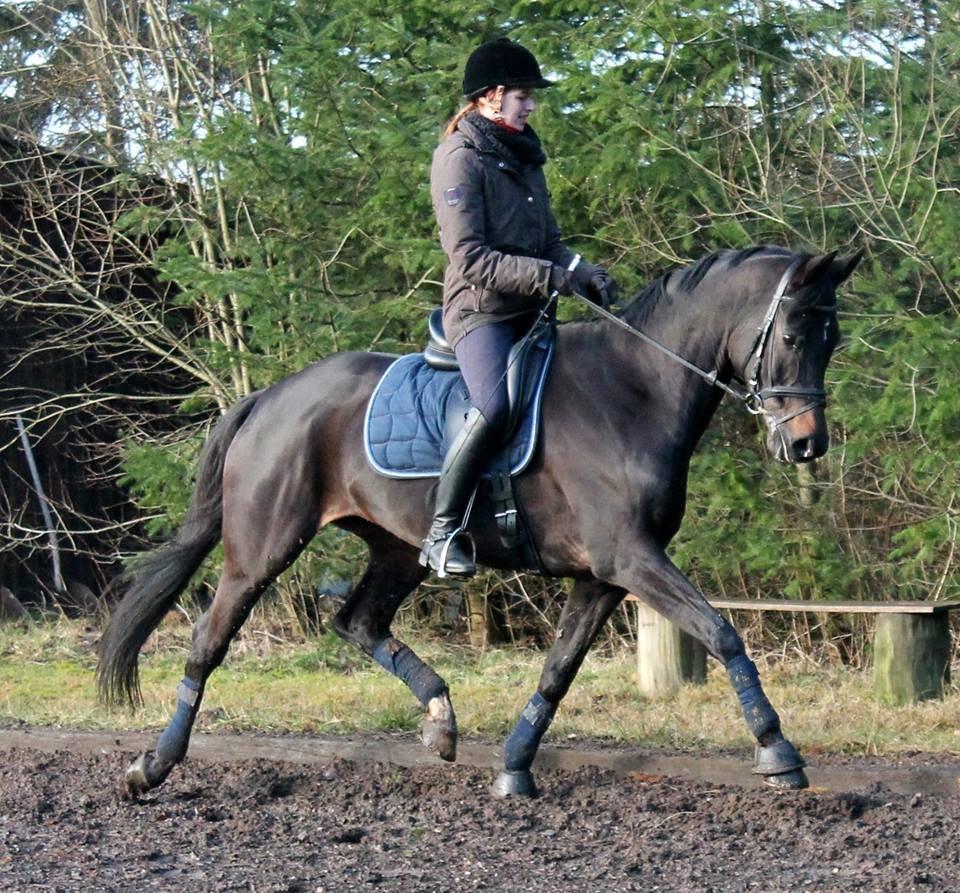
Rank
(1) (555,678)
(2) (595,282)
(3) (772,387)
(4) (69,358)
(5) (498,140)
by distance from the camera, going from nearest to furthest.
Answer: (3) (772,387) → (2) (595,282) → (5) (498,140) → (1) (555,678) → (4) (69,358)

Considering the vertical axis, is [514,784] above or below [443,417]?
below

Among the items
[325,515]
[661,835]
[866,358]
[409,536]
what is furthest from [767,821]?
[866,358]

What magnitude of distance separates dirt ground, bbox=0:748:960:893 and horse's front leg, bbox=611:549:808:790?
166 millimetres

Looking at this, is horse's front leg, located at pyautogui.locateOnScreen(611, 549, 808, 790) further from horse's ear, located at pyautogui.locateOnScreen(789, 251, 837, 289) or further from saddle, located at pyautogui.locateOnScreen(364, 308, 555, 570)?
horse's ear, located at pyautogui.locateOnScreen(789, 251, 837, 289)

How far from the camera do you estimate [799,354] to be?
5.24 meters

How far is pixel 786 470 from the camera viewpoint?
987 centimetres

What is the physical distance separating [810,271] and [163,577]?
3.27 metres

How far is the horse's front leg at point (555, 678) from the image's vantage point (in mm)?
5941

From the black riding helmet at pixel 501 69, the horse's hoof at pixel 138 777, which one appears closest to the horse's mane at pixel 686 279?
the black riding helmet at pixel 501 69

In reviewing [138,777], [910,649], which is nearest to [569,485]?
[138,777]

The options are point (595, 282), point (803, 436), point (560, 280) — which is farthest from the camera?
point (595, 282)

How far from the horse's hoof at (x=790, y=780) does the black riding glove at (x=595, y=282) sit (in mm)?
1909

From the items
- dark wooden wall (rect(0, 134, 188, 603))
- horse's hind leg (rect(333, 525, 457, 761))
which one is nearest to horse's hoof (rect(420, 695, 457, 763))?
horse's hind leg (rect(333, 525, 457, 761))

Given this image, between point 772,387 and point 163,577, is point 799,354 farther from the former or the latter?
point 163,577
